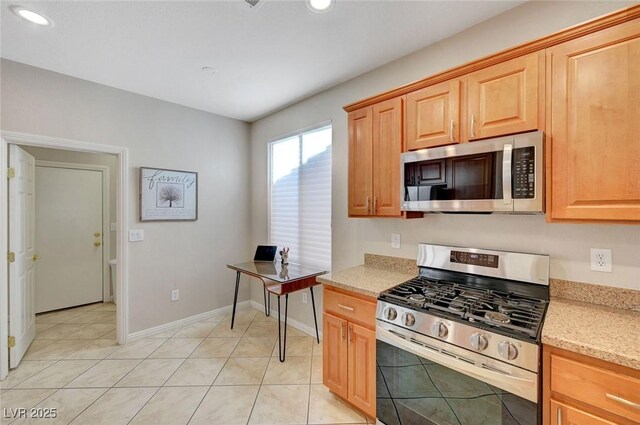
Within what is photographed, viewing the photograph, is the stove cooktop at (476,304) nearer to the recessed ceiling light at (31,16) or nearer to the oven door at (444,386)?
the oven door at (444,386)

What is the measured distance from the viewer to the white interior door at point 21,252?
2463 mm

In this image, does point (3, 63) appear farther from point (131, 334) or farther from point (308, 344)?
point (308, 344)

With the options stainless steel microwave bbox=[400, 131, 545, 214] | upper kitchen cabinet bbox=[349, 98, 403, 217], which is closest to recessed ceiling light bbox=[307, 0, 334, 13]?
upper kitchen cabinet bbox=[349, 98, 403, 217]

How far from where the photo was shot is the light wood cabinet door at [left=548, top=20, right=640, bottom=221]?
48.6 inches

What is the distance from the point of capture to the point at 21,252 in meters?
2.64

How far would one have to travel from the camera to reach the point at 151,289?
3.17 meters

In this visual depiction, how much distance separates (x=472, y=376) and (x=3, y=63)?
403cm

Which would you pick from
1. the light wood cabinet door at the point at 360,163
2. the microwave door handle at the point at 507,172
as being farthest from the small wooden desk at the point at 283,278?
the microwave door handle at the point at 507,172

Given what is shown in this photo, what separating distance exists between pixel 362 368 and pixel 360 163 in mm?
1495

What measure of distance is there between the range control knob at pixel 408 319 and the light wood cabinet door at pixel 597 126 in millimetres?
887

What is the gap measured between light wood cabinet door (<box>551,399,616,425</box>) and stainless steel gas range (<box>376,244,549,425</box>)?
56mm

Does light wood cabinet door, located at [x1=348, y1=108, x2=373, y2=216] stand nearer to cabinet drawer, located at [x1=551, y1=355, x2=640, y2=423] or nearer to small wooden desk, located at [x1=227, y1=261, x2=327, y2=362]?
small wooden desk, located at [x1=227, y1=261, x2=327, y2=362]

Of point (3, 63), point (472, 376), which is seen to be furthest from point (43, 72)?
point (472, 376)

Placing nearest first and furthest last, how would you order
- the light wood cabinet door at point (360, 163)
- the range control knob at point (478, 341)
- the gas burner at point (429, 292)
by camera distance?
the range control knob at point (478, 341) < the gas burner at point (429, 292) < the light wood cabinet door at point (360, 163)
